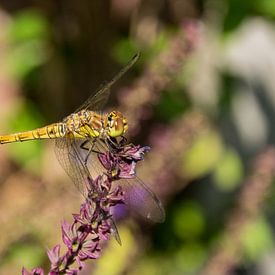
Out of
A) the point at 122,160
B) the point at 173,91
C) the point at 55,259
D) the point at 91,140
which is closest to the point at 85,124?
the point at 91,140

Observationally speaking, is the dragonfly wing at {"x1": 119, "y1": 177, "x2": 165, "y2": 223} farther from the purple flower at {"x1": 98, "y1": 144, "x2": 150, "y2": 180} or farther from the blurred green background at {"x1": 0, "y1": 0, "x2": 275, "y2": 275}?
the blurred green background at {"x1": 0, "y1": 0, "x2": 275, "y2": 275}

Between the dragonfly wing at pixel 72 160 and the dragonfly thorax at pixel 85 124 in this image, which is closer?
the dragonfly wing at pixel 72 160

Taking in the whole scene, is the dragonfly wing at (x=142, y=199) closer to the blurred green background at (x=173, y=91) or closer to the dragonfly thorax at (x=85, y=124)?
the dragonfly thorax at (x=85, y=124)

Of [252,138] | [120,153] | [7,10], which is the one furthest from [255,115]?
[120,153]

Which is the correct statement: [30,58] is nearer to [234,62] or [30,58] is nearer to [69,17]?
[69,17]

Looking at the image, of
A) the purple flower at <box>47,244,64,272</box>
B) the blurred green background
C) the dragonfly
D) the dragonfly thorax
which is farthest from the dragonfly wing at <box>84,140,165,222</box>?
the blurred green background

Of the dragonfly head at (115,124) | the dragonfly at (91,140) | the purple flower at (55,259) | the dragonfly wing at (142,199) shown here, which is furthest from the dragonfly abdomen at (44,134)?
the purple flower at (55,259)
